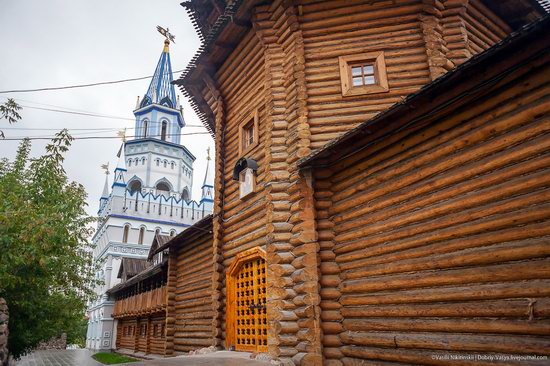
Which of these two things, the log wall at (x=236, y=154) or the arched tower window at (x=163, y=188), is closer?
the log wall at (x=236, y=154)

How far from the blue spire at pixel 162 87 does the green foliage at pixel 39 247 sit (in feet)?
90.8

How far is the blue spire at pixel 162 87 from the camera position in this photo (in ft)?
141

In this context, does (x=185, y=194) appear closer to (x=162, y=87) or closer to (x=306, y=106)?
(x=162, y=87)

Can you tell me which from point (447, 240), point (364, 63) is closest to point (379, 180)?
point (447, 240)

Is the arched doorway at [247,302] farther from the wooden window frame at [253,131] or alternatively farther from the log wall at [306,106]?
the wooden window frame at [253,131]

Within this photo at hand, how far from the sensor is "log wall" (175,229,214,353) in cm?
1328

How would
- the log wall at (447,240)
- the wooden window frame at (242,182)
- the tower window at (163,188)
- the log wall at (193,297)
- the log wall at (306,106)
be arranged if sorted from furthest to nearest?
the tower window at (163,188)
the log wall at (193,297)
the wooden window frame at (242,182)
the log wall at (306,106)
the log wall at (447,240)

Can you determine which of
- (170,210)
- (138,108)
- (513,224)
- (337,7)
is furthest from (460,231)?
(138,108)

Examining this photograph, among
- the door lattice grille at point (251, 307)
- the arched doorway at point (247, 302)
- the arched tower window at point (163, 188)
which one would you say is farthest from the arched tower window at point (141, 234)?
the door lattice grille at point (251, 307)

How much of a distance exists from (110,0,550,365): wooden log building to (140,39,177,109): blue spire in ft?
→ 104

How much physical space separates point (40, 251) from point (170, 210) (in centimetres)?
2853

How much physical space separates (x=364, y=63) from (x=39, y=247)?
31.9 ft

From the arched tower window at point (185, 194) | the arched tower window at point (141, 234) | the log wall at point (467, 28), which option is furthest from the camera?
the arched tower window at point (185, 194)

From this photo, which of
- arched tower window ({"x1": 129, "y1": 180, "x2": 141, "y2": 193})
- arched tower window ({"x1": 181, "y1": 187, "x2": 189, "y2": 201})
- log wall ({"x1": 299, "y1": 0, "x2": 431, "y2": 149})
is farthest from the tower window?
log wall ({"x1": 299, "y1": 0, "x2": 431, "y2": 149})
